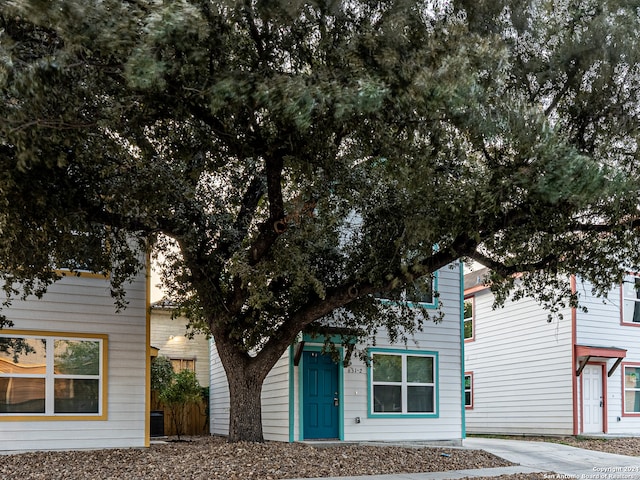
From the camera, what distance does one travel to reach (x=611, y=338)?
58.7 feet

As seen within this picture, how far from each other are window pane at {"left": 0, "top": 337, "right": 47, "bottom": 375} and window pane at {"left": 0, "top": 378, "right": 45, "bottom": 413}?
0.18 metres

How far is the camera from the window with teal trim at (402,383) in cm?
1467

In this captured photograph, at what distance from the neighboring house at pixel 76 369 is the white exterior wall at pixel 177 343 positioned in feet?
25.2

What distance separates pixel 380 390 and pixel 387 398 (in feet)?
0.85

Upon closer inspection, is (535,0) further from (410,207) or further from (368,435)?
(368,435)

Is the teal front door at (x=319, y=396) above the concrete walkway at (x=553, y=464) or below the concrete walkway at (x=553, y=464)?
above

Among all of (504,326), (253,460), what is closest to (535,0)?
(253,460)

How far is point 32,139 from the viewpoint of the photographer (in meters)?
6.96

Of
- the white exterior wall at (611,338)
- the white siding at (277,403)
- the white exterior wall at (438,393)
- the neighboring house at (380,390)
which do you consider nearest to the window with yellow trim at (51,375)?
the white siding at (277,403)

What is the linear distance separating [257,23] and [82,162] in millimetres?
3140

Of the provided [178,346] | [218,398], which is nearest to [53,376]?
[218,398]

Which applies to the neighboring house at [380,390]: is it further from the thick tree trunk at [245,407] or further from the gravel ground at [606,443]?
the gravel ground at [606,443]

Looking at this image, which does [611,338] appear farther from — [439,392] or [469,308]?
[439,392]

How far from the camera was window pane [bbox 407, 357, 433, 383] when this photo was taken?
15070 mm
